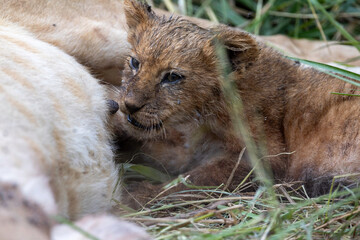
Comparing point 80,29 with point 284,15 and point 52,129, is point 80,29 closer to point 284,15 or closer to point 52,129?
point 52,129

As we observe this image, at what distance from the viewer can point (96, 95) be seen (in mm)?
2477

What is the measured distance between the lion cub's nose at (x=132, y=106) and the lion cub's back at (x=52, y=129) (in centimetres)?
11

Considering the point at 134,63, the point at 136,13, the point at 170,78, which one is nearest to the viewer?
the point at 170,78

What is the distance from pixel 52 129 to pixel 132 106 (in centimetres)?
57

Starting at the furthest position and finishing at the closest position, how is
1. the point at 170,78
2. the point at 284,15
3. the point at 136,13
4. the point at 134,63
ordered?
the point at 284,15 → the point at 136,13 → the point at 134,63 → the point at 170,78

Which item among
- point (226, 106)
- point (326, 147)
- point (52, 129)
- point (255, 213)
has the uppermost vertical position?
point (52, 129)

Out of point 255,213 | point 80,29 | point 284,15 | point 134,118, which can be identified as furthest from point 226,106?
point 284,15

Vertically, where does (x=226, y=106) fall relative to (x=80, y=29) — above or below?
below

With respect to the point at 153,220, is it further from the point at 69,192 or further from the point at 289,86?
the point at 289,86

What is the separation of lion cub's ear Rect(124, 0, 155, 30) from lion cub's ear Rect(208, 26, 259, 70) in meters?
0.42

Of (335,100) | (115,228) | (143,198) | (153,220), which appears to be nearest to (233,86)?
(335,100)

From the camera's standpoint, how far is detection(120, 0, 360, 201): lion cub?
2635 mm

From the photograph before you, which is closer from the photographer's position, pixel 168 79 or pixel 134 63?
pixel 168 79

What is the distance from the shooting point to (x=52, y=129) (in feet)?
6.54
